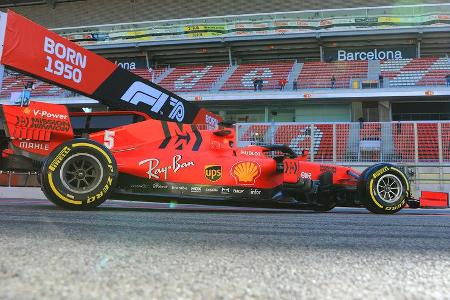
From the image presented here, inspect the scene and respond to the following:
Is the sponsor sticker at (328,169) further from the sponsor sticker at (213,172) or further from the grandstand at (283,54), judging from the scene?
the grandstand at (283,54)

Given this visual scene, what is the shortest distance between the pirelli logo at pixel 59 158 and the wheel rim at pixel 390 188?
4.29 meters

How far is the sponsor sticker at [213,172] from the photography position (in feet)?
18.7

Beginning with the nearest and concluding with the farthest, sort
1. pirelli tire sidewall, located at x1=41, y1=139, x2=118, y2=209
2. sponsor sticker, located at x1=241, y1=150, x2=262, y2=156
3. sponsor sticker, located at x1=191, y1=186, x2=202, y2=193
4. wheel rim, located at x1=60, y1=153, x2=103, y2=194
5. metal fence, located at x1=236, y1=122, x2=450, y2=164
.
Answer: pirelli tire sidewall, located at x1=41, y1=139, x2=118, y2=209
wheel rim, located at x1=60, y1=153, x2=103, y2=194
sponsor sticker, located at x1=191, y1=186, x2=202, y2=193
sponsor sticker, located at x1=241, y1=150, x2=262, y2=156
metal fence, located at x1=236, y1=122, x2=450, y2=164

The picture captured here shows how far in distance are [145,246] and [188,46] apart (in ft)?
81.9

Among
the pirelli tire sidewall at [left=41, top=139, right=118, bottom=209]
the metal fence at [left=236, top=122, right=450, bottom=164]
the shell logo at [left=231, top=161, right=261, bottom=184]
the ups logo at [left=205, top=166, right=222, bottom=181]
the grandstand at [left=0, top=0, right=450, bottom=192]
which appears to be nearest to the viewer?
the pirelli tire sidewall at [left=41, top=139, right=118, bottom=209]

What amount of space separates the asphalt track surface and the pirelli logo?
1.84m

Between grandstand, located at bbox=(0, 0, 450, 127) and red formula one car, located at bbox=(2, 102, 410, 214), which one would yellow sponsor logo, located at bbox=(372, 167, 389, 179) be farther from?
grandstand, located at bbox=(0, 0, 450, 127)

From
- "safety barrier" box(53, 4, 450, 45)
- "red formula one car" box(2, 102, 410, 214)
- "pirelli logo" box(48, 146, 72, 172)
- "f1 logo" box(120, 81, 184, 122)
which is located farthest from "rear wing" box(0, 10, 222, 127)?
"safety barrier" box(53, 4, 450, 45)

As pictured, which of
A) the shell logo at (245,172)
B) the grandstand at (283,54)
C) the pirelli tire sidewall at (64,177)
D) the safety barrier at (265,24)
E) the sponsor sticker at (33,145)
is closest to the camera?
the pirelli tire sidewall at (64,177)

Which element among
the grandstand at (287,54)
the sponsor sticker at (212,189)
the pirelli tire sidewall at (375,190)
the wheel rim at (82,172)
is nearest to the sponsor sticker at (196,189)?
the sponsor sticker at (212,189)

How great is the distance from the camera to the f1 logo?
6.95 m

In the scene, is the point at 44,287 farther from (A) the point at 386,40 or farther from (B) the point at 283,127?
(A) the point at 386,40

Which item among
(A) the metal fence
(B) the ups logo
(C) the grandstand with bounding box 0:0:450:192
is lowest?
(B) the ups logo

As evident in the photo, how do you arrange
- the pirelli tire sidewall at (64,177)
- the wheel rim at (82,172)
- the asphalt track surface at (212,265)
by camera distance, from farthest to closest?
the wheel rim at (82,172) < the pirelli tire sidewall at (64,177) < the asphalt track surface at (212,265)
